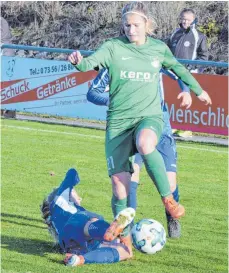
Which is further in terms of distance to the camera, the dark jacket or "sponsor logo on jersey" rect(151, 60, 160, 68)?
the dark jacket

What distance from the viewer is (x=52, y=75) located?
1698cm

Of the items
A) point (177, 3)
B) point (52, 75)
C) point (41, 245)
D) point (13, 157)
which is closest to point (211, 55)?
point (177, 3)

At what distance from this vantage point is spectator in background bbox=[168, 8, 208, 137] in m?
15.5

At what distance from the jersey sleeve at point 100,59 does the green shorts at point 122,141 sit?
1.63ft

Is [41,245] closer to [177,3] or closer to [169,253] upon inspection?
[169,253]

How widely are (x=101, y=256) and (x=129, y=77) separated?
1.48m

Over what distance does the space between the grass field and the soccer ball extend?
14 centimetres

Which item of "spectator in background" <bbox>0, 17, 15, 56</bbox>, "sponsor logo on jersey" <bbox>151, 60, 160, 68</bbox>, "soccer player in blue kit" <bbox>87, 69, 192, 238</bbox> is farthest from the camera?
"spectator in background" <bbox>0, 17, 15, 56</bbox>

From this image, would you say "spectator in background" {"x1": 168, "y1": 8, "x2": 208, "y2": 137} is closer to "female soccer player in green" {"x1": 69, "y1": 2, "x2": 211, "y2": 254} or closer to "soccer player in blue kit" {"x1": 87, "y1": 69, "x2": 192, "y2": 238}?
"soccer player in blue kit" {"x1": 87, "y1": 69, "x2": 192, "y2": 238}

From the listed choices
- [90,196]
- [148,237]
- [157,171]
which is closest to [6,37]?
[90,196]

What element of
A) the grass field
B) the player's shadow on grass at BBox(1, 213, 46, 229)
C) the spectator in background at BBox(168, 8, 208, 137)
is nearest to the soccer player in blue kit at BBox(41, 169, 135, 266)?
the grass field

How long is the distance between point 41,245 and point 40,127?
8336mm

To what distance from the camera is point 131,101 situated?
25.2 feet

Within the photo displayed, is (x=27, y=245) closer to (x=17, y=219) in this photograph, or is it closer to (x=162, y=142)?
(x=17, y=219)
